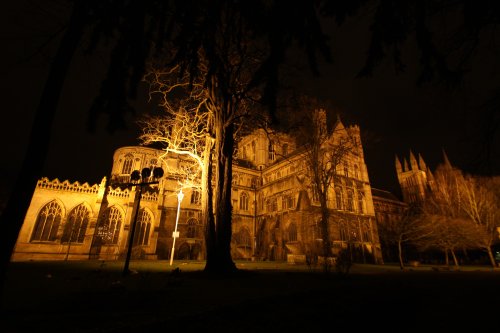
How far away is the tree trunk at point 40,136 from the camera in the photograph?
115 inches

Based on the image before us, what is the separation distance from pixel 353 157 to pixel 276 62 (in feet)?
130

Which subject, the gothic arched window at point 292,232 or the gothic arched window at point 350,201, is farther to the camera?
the gothic arched window at point 350,201

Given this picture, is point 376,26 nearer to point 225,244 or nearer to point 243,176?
point 225,244

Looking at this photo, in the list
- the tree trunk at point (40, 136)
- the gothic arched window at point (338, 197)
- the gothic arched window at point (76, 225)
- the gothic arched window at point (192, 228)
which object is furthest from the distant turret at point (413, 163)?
the tree trunk at point (40, 136)

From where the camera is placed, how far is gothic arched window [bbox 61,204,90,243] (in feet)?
84.3

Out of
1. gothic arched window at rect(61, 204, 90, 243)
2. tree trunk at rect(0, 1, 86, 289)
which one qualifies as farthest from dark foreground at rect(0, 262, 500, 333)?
gothic arched window at rect(61, 204, 90, 243)

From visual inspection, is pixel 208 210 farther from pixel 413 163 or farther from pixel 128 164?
pixel 413 163

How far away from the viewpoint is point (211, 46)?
4.40 metres

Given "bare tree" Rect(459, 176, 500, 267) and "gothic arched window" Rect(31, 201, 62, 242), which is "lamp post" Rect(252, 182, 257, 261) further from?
"bare tree" Rect(459, 176, 500, 267)

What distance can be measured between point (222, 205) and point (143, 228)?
25.4 m

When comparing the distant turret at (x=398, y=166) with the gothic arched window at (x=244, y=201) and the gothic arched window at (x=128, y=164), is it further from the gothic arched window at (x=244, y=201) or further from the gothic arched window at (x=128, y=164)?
the gothic arched window at (x=128, y=164)

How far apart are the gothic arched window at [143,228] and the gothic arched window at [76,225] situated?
5.62 m

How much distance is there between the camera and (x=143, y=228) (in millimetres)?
31062

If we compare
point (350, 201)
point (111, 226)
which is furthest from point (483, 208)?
point (111, 226)
